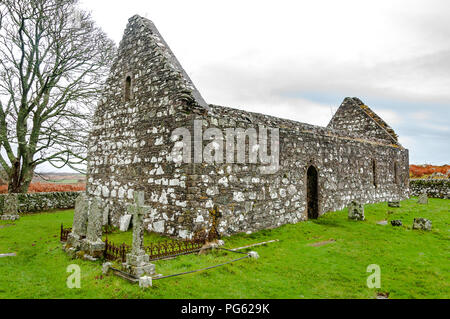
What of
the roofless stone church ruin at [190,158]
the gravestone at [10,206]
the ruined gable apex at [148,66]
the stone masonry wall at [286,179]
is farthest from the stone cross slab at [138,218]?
the gravestone at [10,206]

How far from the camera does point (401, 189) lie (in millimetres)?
20094

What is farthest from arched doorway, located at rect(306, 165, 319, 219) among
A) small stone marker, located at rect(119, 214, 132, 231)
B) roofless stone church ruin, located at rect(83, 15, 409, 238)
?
small stone marker, located at rect(119, 214, 132, 231)

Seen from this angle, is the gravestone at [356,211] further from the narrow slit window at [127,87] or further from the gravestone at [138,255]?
the narrow slit window at [127,87]

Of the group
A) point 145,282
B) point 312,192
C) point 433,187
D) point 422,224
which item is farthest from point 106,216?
point 433,187

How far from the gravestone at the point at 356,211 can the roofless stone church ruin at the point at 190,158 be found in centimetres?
110

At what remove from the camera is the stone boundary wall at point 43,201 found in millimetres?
17578

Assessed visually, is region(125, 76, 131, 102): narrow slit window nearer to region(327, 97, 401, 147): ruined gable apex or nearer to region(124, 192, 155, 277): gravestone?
region(124, 192, 155, 277): gravestone

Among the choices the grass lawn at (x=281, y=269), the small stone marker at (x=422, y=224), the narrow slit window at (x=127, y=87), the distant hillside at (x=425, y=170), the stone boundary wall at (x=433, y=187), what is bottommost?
the grass lawn at (x=281, y=269)

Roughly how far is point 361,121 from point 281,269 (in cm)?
1789

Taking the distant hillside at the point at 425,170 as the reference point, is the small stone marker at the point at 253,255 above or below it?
below

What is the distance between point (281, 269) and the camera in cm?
661

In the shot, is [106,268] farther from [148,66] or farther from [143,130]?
[148,66]

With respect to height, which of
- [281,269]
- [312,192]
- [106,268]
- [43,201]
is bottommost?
[281,269]

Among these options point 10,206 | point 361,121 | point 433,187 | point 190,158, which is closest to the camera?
point 190,158
